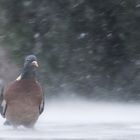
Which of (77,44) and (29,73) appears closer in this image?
(29,73)

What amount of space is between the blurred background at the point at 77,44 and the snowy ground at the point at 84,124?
1.65ft

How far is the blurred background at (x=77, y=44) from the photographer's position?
10.9m

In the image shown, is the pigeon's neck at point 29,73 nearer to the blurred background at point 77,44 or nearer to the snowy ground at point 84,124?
the snowy ground at point 84,124

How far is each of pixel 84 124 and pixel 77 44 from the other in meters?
3.51

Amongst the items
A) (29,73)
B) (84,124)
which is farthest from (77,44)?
(29,73)

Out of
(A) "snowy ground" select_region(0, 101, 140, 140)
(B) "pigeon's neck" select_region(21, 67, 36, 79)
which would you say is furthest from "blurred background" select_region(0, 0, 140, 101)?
(B) "pigeon's neck" select_region(21, 67, 36, 79)

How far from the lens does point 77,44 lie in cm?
1133

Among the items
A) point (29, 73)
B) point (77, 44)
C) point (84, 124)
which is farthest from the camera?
point (77, 44)

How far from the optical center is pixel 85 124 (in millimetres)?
7941

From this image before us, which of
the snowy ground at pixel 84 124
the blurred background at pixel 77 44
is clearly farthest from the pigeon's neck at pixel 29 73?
the blurred background at pixel 77 44

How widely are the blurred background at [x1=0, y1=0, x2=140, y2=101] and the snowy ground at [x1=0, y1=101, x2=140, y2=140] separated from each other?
1.65 ft

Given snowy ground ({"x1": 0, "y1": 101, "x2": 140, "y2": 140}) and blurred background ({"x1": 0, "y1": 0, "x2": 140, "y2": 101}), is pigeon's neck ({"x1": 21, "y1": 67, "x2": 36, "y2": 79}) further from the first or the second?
blurred background ({"x1": 0, "y1": 0, "x2": 140, "y2": 101})

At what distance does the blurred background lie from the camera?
1093 cm

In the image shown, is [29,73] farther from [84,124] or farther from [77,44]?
[77,44]
